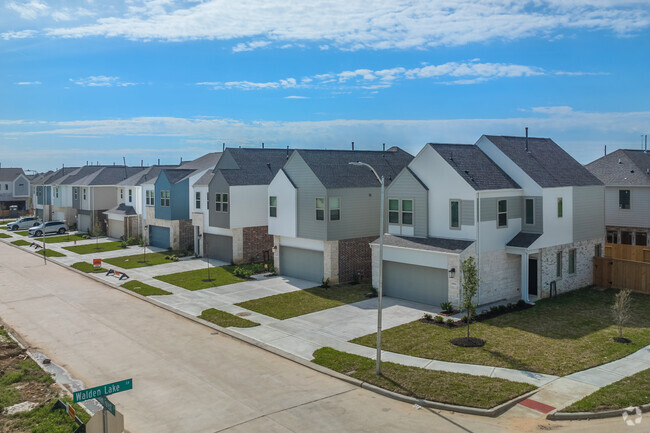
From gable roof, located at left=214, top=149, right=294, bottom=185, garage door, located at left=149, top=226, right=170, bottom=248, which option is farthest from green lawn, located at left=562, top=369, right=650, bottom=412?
garage door, located at left=149, top=226, right=170, bottom=248

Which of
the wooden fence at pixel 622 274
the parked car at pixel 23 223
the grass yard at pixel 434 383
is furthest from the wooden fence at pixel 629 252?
the parked car at pixel 23 223

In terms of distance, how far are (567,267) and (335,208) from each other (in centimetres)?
1273

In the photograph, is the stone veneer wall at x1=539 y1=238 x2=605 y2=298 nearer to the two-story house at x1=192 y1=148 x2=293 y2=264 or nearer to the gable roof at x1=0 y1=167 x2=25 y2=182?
the two-story house at x1=192 y1=148 x2=293 y2=264

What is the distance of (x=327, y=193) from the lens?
29.9 m

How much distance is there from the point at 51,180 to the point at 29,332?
177ft

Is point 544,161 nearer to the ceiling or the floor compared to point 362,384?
nearer to the ceiling

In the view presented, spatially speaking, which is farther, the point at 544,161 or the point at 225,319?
the point at 544,161

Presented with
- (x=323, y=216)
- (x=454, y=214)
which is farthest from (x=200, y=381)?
(x=323, y=216)

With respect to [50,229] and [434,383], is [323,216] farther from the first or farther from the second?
[50,229]

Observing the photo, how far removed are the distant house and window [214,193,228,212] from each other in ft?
238

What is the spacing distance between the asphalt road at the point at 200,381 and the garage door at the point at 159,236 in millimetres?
18685

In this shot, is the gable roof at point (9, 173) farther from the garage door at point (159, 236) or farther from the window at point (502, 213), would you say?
the window at point (502, 213)

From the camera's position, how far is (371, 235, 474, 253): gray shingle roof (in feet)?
80.4

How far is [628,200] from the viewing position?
35.8m
